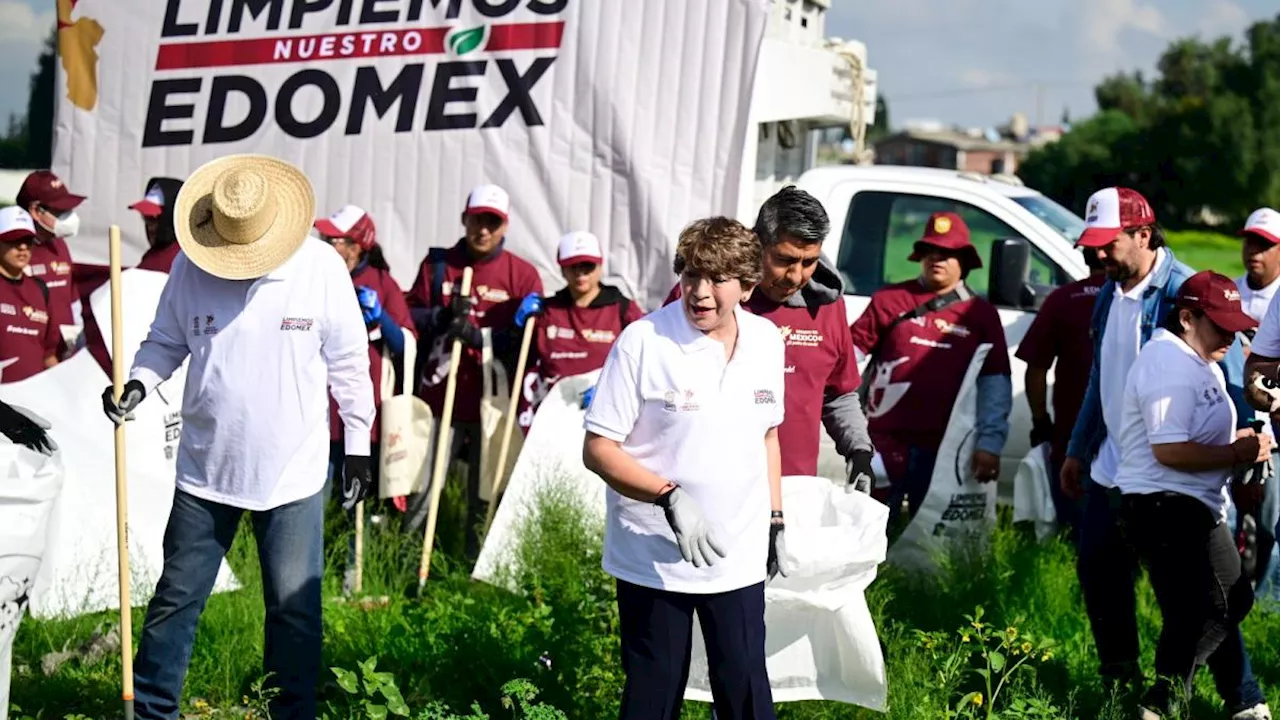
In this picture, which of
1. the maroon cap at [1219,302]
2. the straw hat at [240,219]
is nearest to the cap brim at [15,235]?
the straw hat at [240,219]

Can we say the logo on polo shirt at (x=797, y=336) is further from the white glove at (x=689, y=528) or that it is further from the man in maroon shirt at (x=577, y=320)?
the man in maroon shirt at (x=577, y=320)

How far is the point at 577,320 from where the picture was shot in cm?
700

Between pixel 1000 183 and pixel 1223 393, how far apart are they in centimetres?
348

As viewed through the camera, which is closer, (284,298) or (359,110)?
(284,298)

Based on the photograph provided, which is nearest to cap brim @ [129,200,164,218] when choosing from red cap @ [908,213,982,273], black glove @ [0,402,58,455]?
black glove @ [0,402,58,455]

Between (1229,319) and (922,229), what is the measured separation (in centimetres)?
288

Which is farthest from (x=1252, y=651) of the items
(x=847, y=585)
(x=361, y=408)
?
(x=361, y=408)

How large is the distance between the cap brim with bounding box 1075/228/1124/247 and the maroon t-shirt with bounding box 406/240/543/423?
278cm

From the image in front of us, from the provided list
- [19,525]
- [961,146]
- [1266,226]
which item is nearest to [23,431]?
[19,525]

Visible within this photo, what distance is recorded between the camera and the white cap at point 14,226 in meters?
6.99

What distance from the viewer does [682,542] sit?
3.62 meters

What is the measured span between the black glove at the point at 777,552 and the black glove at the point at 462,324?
299cm

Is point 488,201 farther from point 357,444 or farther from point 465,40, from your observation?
point 357,444

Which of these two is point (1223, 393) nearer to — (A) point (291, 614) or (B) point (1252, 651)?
(B) point (1252, 651)
